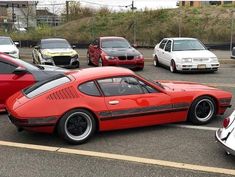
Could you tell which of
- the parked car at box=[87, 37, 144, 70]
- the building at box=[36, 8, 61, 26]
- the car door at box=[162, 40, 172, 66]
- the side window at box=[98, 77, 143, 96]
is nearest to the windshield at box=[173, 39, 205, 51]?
the car door at box=[162, 40, 172, 66]

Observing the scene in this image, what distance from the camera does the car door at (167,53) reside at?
15929mm

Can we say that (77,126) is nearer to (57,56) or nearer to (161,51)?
(57,56)

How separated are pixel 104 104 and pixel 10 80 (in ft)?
9.37

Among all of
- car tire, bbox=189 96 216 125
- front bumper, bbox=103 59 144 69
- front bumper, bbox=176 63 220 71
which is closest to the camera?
car tire, bbox=189 96 216 125

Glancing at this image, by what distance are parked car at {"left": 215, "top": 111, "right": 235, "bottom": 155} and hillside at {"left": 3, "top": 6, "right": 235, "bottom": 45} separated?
876 inches

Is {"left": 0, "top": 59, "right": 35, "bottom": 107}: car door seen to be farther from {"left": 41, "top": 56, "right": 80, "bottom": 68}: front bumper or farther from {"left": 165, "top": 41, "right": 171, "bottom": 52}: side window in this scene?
{"left": 165, "top": 41, "right": 171, "bottom": 52}: side window

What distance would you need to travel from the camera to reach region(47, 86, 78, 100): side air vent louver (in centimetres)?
603

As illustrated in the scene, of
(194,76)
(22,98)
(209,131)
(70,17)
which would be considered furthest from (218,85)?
(70,17)

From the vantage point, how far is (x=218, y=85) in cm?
1176

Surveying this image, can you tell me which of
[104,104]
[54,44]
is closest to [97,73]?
[104,104]

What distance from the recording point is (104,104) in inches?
242

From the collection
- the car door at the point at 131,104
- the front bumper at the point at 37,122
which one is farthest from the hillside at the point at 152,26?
the front bumper at the point at 37,122

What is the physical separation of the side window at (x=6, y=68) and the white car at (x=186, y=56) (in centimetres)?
790

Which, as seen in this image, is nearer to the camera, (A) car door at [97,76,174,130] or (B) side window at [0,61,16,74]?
(A) car door at [97,76,174,130]
